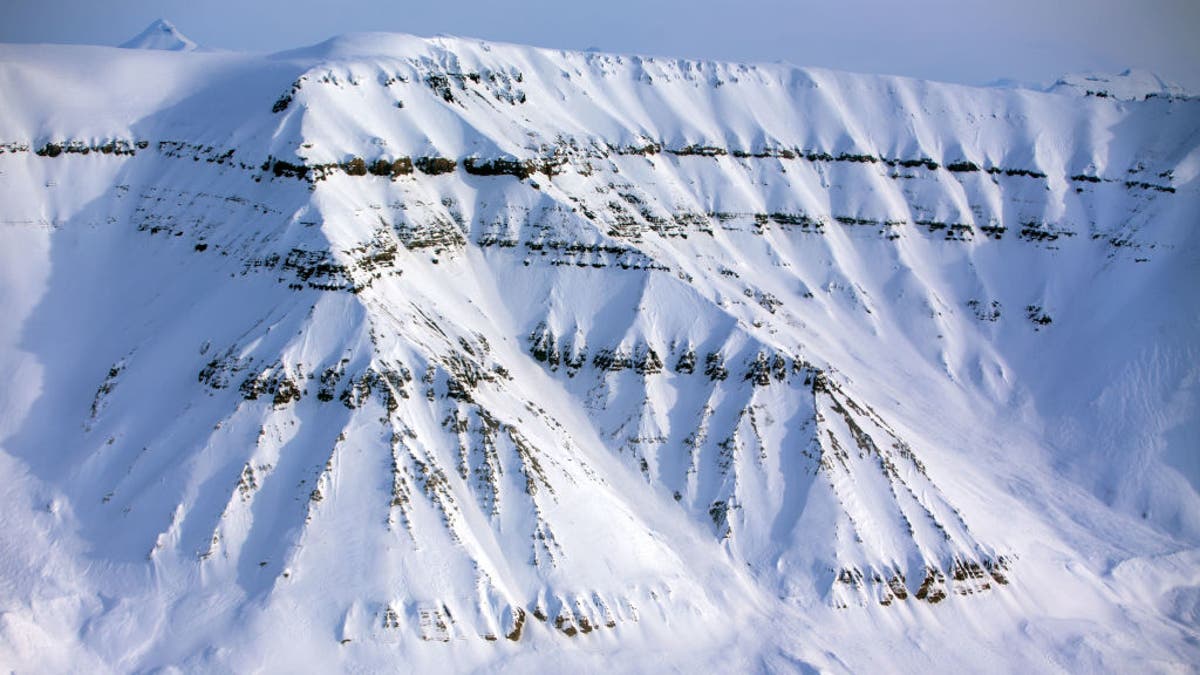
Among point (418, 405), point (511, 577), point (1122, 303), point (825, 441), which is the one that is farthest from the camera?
point (1122, 303)

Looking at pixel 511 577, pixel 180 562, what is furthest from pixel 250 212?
pixel 511 577

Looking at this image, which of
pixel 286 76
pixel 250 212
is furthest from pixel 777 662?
pixel 286 76

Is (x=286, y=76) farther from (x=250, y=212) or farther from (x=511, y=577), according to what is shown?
(x=511, y=577)

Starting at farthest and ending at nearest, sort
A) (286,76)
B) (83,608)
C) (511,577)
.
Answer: (286,76) < (511,577) < (83,608)

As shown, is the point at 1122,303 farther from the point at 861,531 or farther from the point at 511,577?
the point at 511,577

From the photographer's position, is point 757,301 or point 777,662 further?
point 757,301

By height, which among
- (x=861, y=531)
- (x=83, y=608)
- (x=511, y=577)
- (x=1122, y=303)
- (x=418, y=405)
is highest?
(x=1122, y=303)

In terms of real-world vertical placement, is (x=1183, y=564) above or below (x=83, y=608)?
above
